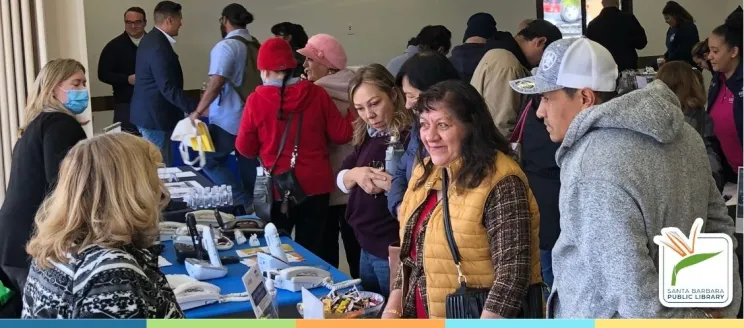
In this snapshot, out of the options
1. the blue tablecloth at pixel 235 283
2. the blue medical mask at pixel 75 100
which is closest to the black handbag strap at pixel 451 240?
the blue tablecloth at pixel 235 283

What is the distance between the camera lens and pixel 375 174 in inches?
107

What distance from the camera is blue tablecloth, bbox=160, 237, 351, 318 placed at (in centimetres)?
231

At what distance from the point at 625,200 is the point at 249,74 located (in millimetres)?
3557

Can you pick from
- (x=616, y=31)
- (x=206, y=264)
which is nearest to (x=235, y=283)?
(x=206, y=264)

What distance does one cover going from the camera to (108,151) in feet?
5.52

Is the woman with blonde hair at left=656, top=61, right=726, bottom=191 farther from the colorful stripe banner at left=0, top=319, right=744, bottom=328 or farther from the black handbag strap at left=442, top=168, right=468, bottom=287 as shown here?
the colorful stripe banner at left=0, top=319, right=744, bottom=328

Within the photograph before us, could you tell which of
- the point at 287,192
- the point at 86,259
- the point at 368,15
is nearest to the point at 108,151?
the point at 86,259

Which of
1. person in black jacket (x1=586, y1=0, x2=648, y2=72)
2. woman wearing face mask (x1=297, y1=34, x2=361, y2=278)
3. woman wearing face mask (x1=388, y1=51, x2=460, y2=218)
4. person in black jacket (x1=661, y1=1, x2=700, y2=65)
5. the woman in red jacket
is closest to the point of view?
woman wearing face mask (x1=388, y1=51, x2=460, y2=218)

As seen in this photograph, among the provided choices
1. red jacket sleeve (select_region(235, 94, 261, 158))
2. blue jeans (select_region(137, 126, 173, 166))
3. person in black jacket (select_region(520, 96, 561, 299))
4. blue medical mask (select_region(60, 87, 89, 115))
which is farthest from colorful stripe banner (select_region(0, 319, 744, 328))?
blue jeans (select_region(137, 126, 173, 166))

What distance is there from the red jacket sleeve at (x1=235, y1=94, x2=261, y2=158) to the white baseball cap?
76.7 inches

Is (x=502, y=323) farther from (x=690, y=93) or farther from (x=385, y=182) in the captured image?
(x=690, y=93)

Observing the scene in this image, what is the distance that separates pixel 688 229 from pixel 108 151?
3.56 ft

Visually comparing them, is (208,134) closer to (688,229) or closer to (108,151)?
(108,151)

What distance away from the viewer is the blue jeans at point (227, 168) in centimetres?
429
